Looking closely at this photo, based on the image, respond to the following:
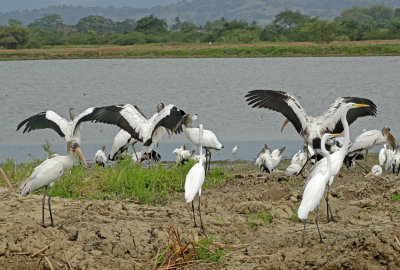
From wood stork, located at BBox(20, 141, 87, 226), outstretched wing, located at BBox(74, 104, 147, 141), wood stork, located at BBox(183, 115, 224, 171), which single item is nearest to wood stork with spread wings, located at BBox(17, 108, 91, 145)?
outstretched wing, located at BBox(74, 104, 147, 141)

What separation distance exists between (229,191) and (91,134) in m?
8.25

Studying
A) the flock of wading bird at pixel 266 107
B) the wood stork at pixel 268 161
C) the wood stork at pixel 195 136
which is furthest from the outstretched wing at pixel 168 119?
the wood stork at pixel 268 161

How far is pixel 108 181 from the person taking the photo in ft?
31.6

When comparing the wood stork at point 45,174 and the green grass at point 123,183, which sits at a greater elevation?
the wood stork at point 45,174

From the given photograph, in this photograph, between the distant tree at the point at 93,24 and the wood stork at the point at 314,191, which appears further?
the distant tree at the point at 93,24

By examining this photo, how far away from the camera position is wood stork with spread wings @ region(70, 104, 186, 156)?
37.5ft

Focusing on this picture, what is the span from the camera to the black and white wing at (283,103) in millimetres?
10953

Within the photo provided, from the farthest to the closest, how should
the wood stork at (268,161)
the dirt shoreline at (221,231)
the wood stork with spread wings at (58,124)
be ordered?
the wood stork at (268,161) < the wood stork with spread wings at (58,124) < the dirt shoreline at (221,231)

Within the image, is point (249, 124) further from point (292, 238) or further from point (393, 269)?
point (393, 269)

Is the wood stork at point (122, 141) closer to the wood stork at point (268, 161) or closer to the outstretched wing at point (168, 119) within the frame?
the outstretched wing at point (168, 119)

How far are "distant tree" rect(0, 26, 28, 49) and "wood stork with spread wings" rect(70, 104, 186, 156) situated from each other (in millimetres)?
41720

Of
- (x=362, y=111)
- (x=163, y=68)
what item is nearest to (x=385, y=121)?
(x=362, y=111)

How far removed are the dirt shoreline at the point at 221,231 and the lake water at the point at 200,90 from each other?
18.6 ft

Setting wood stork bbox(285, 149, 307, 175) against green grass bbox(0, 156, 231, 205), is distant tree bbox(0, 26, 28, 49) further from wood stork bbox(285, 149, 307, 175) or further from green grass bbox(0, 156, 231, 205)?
green grass bbox(0, 156, 231, 205)
